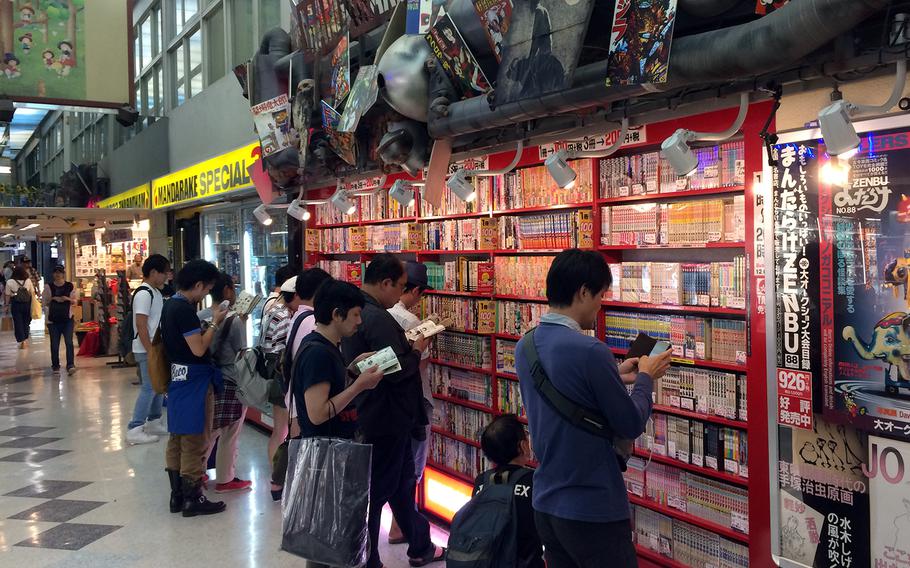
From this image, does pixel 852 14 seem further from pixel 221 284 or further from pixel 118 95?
pixel 118 95

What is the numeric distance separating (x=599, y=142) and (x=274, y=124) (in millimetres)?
3591

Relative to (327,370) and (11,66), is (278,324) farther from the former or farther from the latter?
(11,66)

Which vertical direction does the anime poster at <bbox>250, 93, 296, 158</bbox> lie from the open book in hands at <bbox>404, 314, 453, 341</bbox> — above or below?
above

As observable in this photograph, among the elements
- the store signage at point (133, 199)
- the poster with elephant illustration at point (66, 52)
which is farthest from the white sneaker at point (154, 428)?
the store signage at point (133, 199)

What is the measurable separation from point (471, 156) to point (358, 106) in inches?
31.9

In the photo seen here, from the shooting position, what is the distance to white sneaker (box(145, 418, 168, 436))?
300 inches

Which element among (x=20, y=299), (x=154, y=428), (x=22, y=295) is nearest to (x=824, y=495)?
(x=154, y=428)

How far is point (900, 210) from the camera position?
2.65m

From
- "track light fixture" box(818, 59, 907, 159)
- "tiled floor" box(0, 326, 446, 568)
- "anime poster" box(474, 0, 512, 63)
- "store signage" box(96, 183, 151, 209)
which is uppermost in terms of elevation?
"store signage" box(96, 183, 151, 209)

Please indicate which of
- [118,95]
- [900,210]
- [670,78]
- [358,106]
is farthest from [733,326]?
[118,95]

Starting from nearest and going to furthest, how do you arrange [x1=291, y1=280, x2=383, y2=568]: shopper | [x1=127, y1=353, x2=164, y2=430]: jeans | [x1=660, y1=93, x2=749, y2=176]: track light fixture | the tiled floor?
[x1=660, y1=93, x2=749, y2=176]: track light fixture, [x1=291, y1=280, x2=383, y2=568]: shopper, the tiled floor, [x1=127, y1=353, x2=164, y2=430]: jeans

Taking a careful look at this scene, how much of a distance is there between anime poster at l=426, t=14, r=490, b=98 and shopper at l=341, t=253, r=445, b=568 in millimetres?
1082

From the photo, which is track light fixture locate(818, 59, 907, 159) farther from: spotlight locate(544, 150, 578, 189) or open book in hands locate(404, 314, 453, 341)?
open book in hands locate(404, 314, 453, 341)

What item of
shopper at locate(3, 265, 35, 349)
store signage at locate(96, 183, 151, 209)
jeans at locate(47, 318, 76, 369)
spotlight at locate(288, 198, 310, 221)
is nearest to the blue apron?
spotlight at locate(288, 198, 310, 221)
